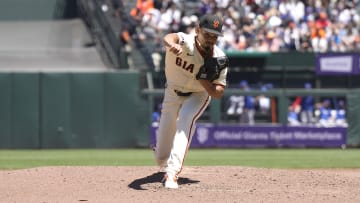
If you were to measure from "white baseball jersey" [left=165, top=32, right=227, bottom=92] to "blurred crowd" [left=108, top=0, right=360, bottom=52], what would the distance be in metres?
12.2

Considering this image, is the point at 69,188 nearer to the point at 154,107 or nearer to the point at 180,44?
the point at 180,44

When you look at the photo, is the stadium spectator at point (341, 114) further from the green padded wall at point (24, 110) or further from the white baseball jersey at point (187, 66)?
the white baseball jersey at point (187, 66)

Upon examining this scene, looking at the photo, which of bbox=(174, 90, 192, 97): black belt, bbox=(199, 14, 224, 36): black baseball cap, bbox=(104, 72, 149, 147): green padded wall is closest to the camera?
bbox=(199, 14, 224, 36): black baseball cap

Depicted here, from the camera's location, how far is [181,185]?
322 inches

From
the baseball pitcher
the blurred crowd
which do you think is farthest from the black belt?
the blurred crowd

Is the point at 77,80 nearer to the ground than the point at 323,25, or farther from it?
nearer to the ground

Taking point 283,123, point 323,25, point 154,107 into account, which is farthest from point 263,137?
point 323,25

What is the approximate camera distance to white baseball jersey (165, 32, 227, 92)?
782 centimetres

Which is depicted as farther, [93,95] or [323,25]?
[323,25]

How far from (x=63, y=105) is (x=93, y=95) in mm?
784

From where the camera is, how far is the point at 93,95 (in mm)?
18578

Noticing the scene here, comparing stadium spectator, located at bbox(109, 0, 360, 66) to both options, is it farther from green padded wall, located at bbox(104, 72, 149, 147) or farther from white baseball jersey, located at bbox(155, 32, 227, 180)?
white baseball jersey, located at bbox(155, 32, 227, 180)

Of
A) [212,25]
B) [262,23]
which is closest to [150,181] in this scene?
[212,25]

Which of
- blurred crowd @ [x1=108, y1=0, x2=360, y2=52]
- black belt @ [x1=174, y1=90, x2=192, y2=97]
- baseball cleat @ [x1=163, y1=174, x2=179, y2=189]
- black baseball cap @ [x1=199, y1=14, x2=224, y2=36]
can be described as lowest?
baseball cleat @ [x1=163, y1=174, x2=179, y2=189]
